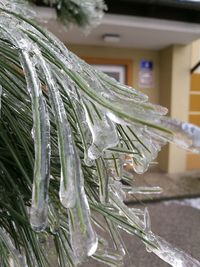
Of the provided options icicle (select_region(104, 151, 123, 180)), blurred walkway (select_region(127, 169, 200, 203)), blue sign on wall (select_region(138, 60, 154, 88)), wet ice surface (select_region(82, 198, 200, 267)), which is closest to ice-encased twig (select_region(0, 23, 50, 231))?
icicle (select_region(104, 151, 123, 180))

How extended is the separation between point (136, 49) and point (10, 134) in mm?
6126

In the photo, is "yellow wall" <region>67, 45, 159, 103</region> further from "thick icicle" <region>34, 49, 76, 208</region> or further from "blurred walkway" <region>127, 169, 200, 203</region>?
"thick icicle" <region>34, 49, 76, 208</region>

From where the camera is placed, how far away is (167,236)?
3.82 meters

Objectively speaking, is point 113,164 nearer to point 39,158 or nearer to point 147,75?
point 39,158

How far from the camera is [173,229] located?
4.04 meters

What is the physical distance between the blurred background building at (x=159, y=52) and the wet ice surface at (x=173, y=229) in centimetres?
Result: 184

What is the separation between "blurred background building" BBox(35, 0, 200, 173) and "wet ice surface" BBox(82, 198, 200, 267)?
1844 millimetres

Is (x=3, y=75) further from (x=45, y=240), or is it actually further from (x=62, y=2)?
(x=62, y=2)

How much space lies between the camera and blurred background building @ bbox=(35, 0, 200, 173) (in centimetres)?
519

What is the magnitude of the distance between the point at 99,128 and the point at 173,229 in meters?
3.72

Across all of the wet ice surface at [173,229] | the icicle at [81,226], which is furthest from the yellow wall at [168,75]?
the icicle at [81,226]

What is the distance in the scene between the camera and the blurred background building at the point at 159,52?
5191 mm

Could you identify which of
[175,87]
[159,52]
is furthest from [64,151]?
[159,52]

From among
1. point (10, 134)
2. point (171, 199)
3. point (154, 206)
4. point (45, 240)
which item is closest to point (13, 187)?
point (10, 134)
